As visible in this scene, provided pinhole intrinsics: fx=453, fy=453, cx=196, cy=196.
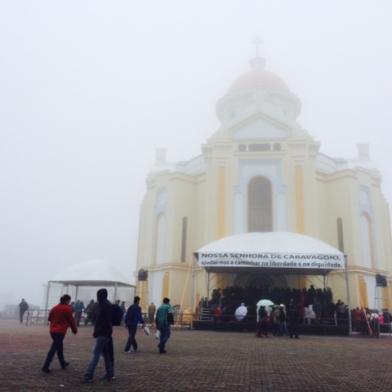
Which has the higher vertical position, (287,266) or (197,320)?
(287,266)

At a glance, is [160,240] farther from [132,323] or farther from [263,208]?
[132,323]

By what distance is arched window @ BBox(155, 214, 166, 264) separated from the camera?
30.7 m

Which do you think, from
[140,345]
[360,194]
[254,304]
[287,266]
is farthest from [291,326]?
A: [360,194]

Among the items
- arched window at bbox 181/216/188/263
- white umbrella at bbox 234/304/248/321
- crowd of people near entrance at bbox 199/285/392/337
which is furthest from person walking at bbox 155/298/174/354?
arched window at bbox 181/216/188/263

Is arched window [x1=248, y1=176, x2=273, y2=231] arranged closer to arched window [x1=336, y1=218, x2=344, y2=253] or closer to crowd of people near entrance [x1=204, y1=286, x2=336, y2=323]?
arched window [x1=336, y1=218, x2=344, y2=253]

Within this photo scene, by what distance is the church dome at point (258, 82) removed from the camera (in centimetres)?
3622

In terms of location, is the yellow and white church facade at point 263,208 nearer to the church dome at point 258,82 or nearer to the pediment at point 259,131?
the pediment at point 259,131

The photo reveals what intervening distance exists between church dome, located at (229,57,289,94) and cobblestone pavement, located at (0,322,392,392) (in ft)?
86.0

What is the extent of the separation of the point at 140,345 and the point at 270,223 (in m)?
15.7

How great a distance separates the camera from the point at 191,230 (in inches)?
1203

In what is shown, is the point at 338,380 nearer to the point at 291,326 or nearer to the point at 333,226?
the point at 291,326

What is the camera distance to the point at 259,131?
29.5m

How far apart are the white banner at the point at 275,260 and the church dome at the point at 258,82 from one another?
18.9m

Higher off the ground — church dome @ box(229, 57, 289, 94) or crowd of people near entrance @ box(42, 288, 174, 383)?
church dome @ box(229, 57, 289, 94)
